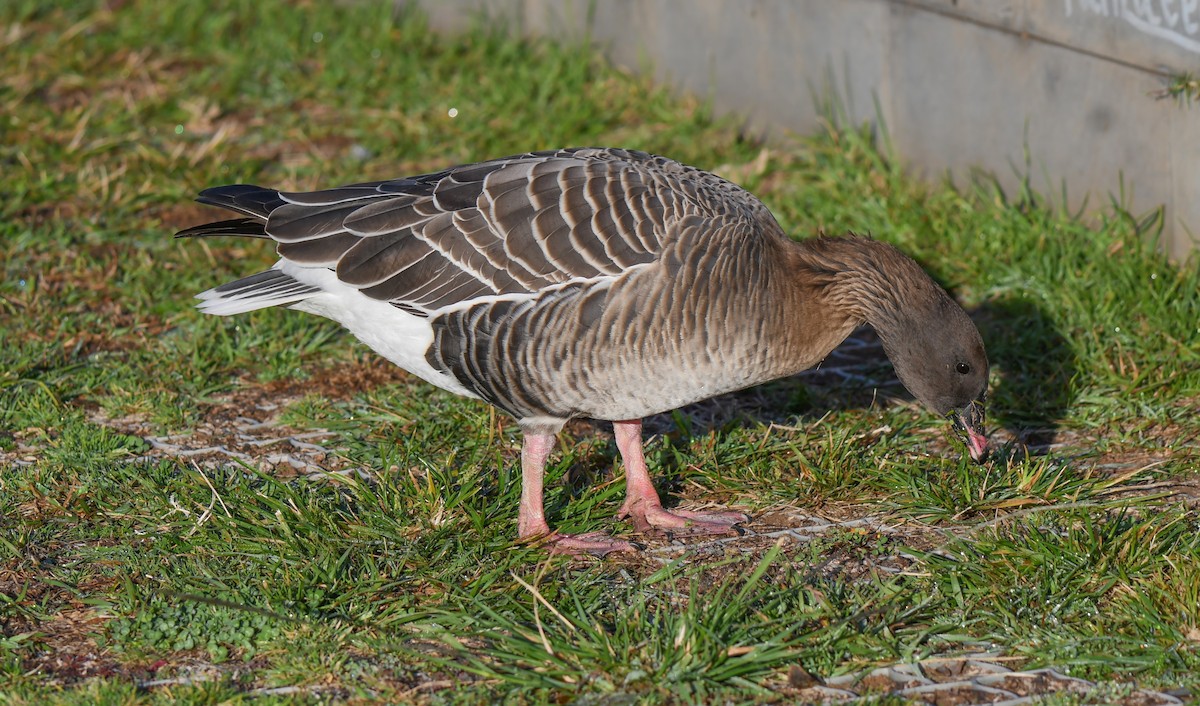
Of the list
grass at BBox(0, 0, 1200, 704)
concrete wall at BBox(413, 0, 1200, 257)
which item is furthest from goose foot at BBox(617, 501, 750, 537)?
concrete wall at BBox(413, 0, 1200, 257)

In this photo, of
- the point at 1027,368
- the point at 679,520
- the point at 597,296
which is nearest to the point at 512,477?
the point at 679,520

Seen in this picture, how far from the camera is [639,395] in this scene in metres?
4.73

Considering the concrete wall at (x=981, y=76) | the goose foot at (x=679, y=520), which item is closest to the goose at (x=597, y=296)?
the goose foot at (x=679, y=520)

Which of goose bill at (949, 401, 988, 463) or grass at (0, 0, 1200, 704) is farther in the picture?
goose bill at (949, 401, 988, 463)

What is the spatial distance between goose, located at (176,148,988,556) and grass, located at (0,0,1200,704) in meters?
0.41

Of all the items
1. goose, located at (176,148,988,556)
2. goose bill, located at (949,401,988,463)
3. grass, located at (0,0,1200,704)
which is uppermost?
goose, located at (176,148,988,556)

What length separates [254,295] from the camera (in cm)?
505

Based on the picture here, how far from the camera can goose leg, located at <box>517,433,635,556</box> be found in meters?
4.84

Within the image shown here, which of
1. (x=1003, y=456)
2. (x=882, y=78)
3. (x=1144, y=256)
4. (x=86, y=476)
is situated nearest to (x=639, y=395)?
(x=1003, y=456)

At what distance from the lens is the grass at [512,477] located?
163 inches

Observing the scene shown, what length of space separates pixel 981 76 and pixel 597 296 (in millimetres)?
3349

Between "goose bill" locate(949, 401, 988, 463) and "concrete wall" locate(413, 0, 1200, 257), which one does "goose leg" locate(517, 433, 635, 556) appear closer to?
"goose bill" locate(949, 401, 988, 463)

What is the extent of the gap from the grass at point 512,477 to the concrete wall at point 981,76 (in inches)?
7.7

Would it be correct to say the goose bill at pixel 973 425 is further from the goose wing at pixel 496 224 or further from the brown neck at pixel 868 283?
the goose wing at pixel 496 224
